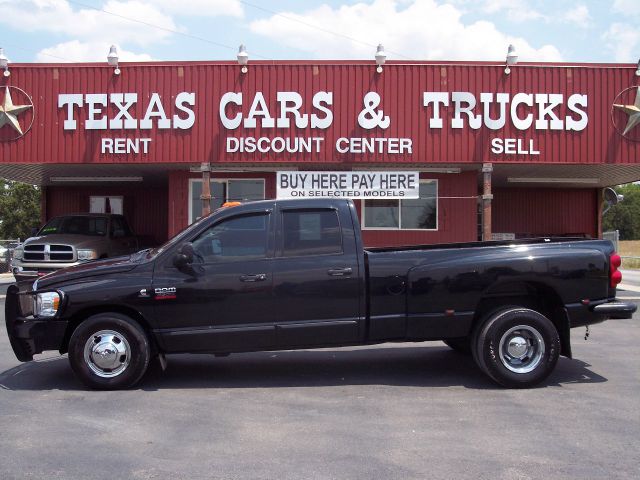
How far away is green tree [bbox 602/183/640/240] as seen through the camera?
347ft

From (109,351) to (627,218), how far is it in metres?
113

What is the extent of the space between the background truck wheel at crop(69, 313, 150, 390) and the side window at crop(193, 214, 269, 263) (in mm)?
969

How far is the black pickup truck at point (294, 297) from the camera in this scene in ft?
20.7

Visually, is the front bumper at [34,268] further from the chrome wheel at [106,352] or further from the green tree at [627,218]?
the green tree at [627,218]

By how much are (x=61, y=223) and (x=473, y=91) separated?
10.5 m

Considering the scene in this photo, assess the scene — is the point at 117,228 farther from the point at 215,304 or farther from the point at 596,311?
the point at 596,311

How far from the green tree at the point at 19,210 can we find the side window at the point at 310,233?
48005 mm

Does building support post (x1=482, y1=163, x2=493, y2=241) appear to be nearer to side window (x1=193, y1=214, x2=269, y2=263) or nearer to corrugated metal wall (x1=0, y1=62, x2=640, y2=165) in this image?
corrugated metal wall (x1=0, y1=62, x2=640, y2=165)

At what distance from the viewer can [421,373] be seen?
23.4ft

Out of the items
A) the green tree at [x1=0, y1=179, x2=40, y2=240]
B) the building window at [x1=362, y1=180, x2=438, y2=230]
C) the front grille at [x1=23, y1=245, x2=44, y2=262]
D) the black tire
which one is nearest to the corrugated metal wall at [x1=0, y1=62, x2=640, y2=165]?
the building window at [x1=362, y1=180, x2=438, y2=230]

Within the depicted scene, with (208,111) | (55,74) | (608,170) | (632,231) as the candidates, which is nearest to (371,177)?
(208,111)

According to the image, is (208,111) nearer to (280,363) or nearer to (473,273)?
(280,363)

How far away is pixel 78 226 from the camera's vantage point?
15734mm

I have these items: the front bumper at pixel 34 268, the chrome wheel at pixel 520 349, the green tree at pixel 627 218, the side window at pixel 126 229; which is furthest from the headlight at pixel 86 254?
the green tree at pixel 627 218
